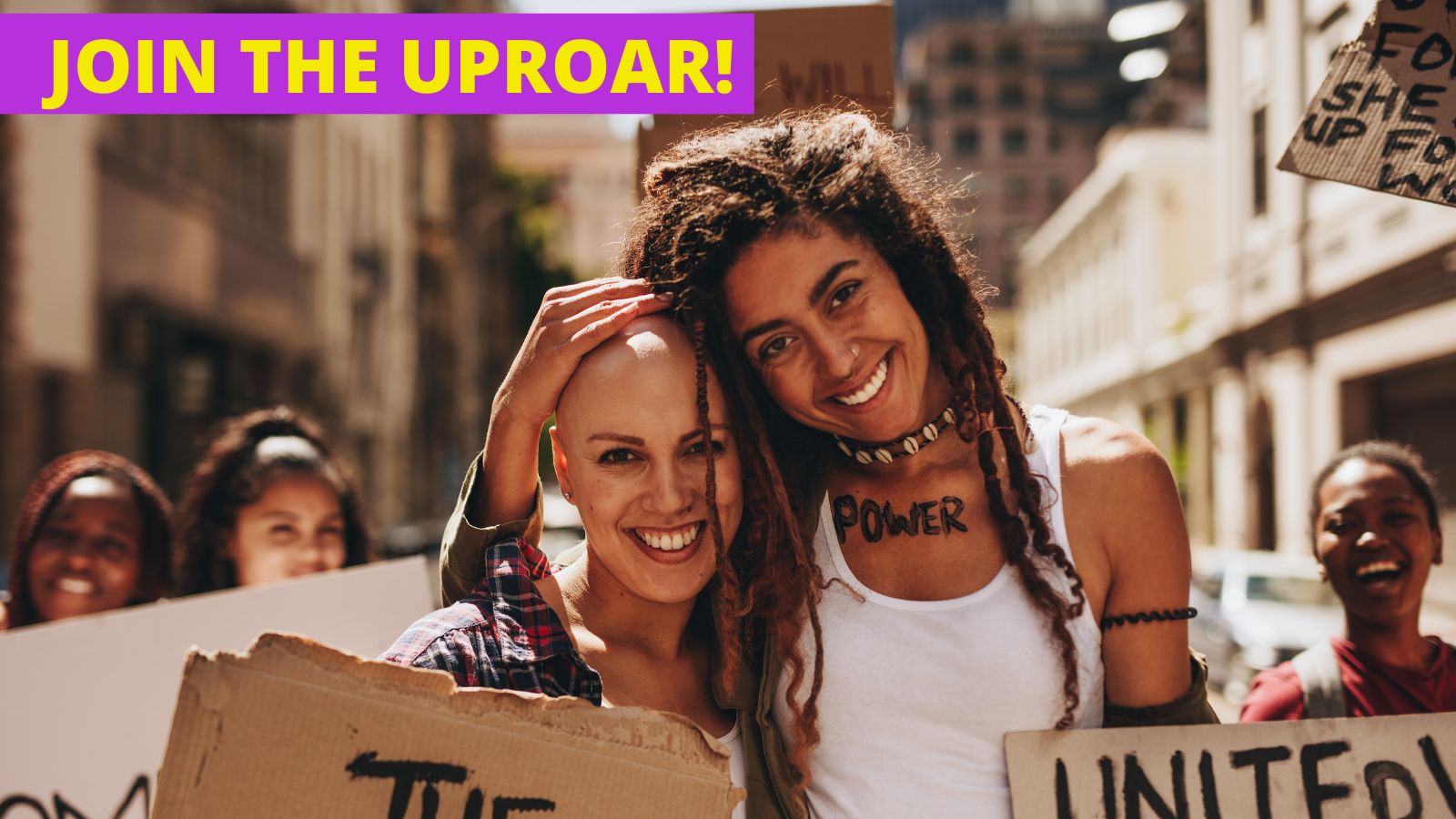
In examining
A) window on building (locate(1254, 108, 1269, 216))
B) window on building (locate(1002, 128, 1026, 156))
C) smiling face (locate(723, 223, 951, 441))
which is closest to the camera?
smiling face (locate(723, 223, 951, 441))

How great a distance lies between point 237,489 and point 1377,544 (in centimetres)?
312

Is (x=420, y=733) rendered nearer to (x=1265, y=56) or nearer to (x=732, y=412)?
(x=732, y=412)

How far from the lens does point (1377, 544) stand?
255cm

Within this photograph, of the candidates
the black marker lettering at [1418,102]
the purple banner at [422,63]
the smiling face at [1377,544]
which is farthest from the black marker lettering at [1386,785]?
the purple banner at [422,63]

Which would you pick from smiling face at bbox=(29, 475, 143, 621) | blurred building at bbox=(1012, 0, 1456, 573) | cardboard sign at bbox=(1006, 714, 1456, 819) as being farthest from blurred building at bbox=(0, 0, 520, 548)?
blurred building at bbox=(1012, 0, 1456, 573)

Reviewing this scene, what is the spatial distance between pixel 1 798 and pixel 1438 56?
316 cm

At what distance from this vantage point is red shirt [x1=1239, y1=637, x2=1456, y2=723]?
8.05ft

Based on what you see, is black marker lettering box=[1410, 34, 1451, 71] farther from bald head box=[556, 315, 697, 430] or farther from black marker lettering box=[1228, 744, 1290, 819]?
bald head box=[556, 315, 697, 430]

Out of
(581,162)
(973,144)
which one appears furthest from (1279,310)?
(581,162)

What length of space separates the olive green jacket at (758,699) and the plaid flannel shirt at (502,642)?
0.11 metres

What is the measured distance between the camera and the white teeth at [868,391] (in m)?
2.01

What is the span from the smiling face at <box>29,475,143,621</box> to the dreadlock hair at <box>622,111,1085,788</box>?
1918 millimetres

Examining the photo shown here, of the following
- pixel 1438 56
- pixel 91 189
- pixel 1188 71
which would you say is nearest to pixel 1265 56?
pixel 91 189

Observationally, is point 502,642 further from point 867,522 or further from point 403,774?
point 867,522
